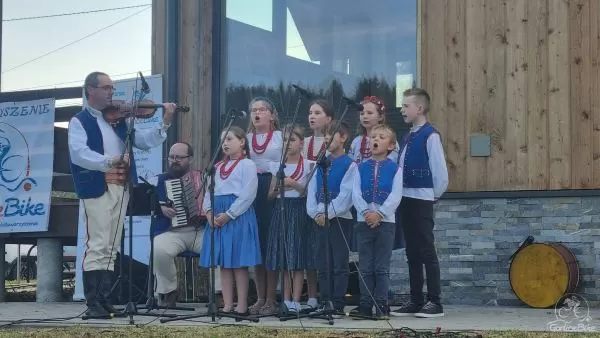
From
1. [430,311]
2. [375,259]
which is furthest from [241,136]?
[430,311]

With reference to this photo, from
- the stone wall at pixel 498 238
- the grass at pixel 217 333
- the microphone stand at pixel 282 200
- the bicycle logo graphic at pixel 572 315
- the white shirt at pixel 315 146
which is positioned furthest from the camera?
the stone wall at pixel 498 238

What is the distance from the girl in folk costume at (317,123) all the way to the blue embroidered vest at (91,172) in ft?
4.35

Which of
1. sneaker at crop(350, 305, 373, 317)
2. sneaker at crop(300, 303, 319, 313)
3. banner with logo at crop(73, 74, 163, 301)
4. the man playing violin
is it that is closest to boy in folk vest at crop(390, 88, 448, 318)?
sneaker at crop(350, 305, 373, 317)

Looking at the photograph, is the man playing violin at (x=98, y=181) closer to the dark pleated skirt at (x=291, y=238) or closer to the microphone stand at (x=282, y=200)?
the microphone stand at (x=282, y=200)

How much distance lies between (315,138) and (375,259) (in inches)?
47.1

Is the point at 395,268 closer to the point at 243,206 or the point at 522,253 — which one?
the point at 522,253

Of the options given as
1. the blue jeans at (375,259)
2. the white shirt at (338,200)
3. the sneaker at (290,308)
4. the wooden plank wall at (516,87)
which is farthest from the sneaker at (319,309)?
the wooden plank wall at (516,87)

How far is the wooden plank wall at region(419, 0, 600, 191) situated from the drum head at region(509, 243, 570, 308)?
0.63 m

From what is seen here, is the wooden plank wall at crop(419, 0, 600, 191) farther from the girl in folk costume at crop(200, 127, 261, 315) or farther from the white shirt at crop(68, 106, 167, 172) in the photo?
the white shirt at crop(68, 106, 167, 172)

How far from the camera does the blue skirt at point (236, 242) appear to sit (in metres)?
7.46

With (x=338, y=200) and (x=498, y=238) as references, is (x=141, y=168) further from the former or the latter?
(x=498, y=238)

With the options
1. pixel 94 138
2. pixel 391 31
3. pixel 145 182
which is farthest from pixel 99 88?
pixel 391 31

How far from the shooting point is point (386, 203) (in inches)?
272

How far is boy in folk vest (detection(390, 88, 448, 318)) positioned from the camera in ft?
23.7
